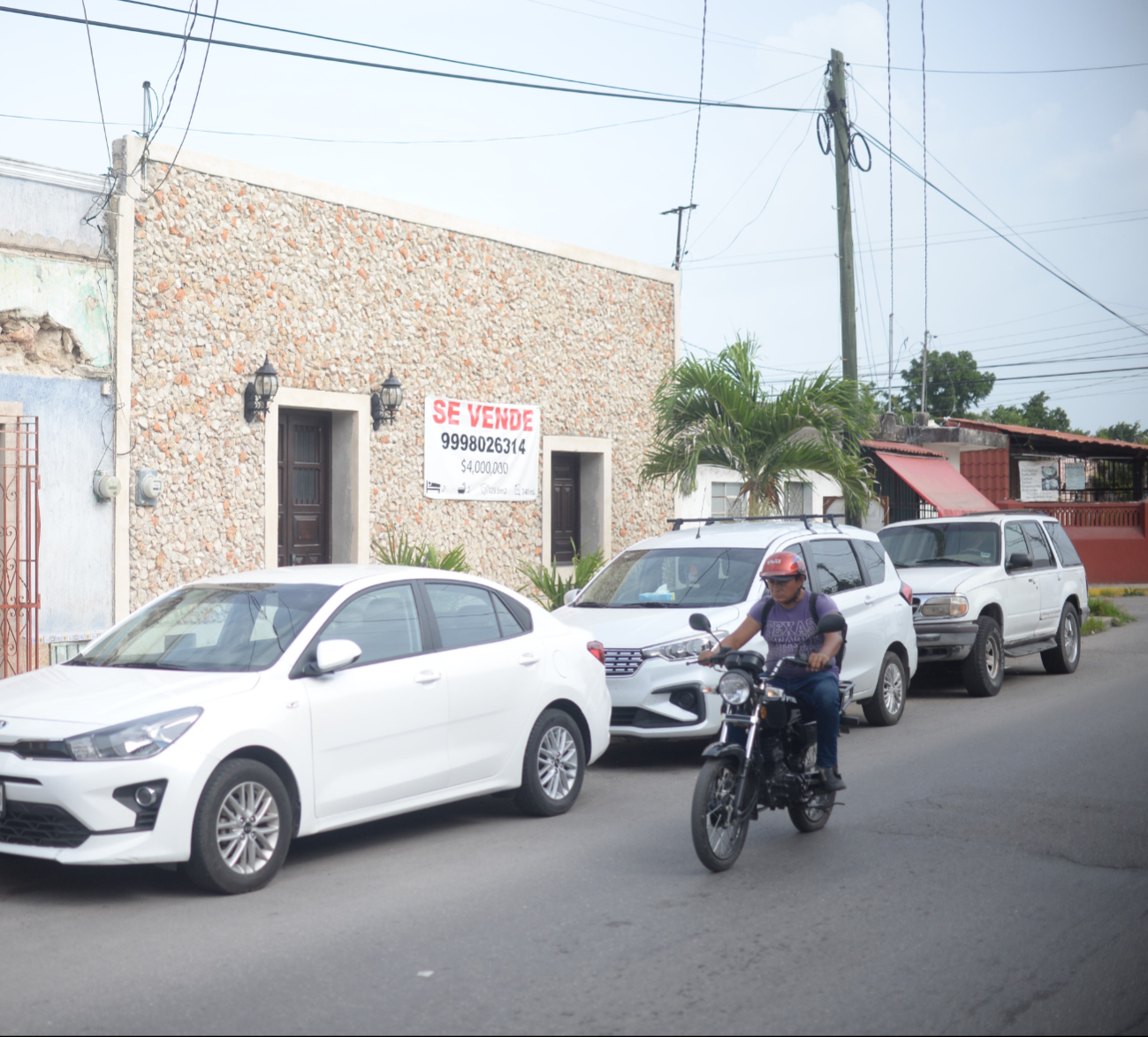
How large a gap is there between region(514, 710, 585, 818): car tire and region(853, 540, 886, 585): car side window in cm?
441

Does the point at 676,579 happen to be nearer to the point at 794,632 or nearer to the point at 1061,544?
the point at 794,632

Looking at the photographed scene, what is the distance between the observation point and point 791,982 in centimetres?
489

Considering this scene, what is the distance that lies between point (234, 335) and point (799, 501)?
1303cm

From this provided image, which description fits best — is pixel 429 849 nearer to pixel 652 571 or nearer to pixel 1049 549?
pixel 652 571

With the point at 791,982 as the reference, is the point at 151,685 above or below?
above

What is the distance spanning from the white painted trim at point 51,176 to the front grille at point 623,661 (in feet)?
23.3

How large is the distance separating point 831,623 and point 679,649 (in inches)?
100.0

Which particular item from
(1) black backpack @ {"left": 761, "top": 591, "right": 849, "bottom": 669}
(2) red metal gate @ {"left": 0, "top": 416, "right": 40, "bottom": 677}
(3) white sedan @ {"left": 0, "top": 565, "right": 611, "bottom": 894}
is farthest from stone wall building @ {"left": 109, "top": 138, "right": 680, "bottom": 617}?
(1) black backpack @ {"left": 761, "top": 591, "right": 849, "bottom": 669}

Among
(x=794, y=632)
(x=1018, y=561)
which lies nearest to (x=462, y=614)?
(x=794, y=632)

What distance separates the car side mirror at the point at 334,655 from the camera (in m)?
6.61

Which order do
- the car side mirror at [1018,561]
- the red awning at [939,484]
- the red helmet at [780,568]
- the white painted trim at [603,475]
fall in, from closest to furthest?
the red helmet at [780,568] → the car side mirror at [1018,561] → the white painted trim at [603,475] → the red awning at [939,484]

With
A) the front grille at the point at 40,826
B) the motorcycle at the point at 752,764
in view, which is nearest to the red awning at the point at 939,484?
the motorcycle at the point at 752,764

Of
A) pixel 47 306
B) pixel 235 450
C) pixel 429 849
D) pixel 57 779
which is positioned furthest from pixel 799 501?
pixel 57 779

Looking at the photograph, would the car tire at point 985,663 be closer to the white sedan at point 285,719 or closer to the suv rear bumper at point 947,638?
the suv rear bumper at point 947,638
